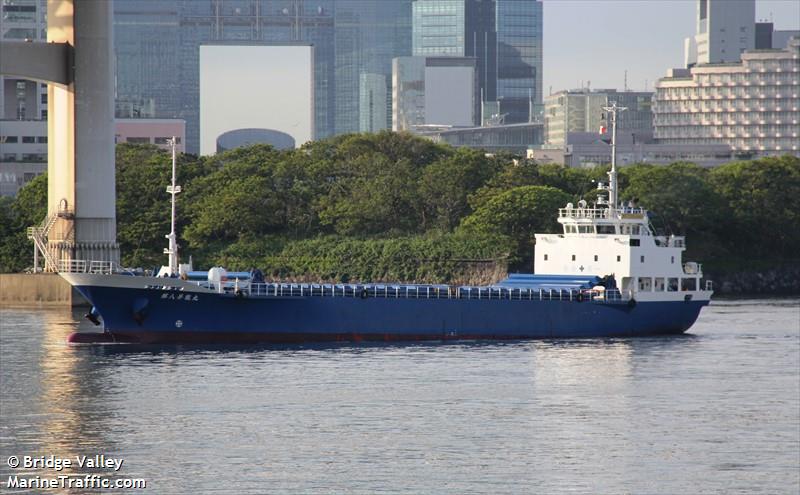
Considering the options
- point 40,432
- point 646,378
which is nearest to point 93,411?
point 40,432

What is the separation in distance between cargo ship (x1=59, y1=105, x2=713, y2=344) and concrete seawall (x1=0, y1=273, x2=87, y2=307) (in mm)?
17578

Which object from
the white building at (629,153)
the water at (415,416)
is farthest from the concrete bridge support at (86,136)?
the white building at (629,153)

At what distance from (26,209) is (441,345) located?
46236mm

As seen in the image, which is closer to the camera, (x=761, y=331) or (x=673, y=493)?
(x=673, y=493)

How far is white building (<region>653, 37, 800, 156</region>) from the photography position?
19388 cm

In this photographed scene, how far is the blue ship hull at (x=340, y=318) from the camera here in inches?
2264

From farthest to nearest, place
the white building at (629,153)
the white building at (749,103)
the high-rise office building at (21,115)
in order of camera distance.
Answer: the white building at (749,103) < the white building at (629,153) < the high-rise office building at (21,115)

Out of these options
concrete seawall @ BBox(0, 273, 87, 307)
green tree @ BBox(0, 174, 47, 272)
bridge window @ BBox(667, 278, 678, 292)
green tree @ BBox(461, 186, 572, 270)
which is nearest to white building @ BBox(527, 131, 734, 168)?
green tree @ BBox(461, 186, 572, 270)

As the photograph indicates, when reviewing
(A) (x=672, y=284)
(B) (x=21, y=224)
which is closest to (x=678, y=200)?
(A) (x=672, y=284)

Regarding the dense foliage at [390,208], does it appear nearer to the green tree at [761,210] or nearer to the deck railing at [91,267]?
the green tree at [761,210]

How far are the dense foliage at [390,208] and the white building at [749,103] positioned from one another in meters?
82.3

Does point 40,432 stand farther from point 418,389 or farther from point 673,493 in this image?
point 673,493

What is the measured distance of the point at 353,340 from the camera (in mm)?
59375

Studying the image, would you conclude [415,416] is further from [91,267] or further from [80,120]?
[80,120]
